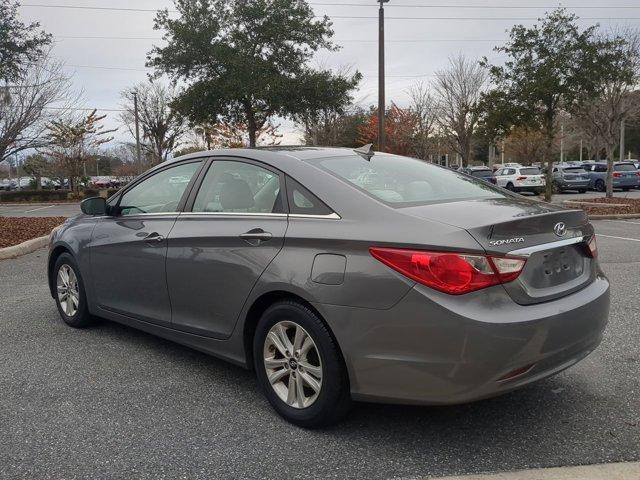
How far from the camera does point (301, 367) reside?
312cm

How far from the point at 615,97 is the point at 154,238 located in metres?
19.1

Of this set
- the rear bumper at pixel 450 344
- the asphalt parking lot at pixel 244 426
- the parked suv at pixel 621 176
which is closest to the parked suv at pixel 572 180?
the parked suv at pixel 621 176

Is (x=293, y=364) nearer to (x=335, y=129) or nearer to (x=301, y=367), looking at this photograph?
(x=301, y=367)

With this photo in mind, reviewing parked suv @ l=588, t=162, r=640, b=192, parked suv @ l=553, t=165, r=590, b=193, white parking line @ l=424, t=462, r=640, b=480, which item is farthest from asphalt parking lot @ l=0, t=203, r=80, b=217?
parked suv @ l=588, t=162, r=640, b=192

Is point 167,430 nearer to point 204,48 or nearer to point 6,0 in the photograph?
point 6,0

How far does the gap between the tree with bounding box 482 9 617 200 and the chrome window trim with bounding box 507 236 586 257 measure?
17212 mm

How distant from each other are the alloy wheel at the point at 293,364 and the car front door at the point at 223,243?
12.4 inches

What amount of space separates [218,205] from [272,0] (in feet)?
76.8

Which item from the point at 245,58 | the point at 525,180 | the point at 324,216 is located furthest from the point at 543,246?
the point at 525,180

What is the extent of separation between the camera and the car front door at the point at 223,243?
11.0 ft

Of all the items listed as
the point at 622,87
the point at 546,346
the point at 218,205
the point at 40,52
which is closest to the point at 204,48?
the point at 40,52

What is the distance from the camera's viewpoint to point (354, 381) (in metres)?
2.88

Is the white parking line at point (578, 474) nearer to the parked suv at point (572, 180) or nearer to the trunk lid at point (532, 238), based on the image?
the trunk lid at point (532, 238)

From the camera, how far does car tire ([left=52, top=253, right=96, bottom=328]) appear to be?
16.4 ft
